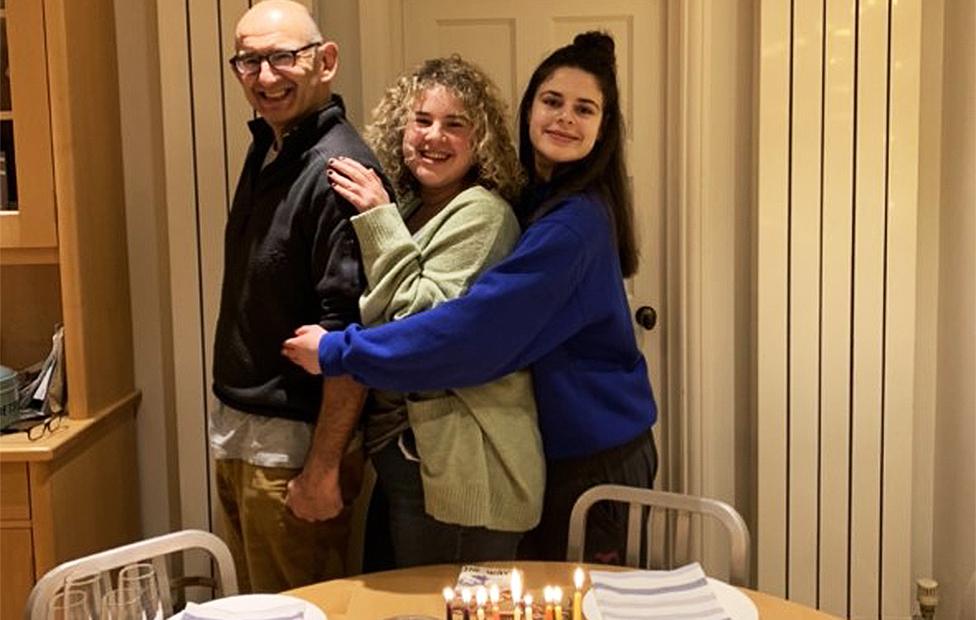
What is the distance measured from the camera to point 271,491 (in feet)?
6.57

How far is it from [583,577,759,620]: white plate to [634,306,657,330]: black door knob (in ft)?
3.89

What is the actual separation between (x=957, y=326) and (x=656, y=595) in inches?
55.2

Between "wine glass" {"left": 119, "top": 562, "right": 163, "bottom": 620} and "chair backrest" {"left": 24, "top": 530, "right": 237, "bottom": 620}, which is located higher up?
"wine glass" {"left": 119, "top": 562, "right": 163, "bottom": 620}

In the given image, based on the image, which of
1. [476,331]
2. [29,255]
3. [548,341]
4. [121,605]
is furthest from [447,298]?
[29,255]

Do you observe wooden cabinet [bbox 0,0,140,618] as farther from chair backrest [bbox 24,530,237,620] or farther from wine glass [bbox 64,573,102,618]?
wine glass [bbox 64,573,102,618]

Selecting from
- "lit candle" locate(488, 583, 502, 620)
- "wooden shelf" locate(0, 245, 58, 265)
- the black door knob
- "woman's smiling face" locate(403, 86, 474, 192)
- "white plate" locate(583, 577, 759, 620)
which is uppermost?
"woman's smiling face" locate(403, 86, 474, 192)

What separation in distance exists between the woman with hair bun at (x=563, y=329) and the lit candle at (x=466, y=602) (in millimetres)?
441

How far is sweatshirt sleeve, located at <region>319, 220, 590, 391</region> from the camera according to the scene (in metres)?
1.78

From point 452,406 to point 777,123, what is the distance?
122 centimetres

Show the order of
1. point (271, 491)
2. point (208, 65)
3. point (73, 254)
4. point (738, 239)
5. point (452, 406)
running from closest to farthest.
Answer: point (452, 406) < point (271, 491) < point (73, 254) < point (208, 65) < point (738, 239)

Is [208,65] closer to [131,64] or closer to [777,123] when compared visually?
[131,64]

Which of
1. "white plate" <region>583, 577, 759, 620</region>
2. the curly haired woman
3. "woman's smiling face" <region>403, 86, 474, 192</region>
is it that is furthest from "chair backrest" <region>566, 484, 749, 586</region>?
"woman's smiling face" <region>403, 86, 474, 192</region>

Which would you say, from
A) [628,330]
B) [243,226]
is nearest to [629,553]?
[628,330]

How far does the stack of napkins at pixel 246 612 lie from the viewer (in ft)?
A: 4.84
